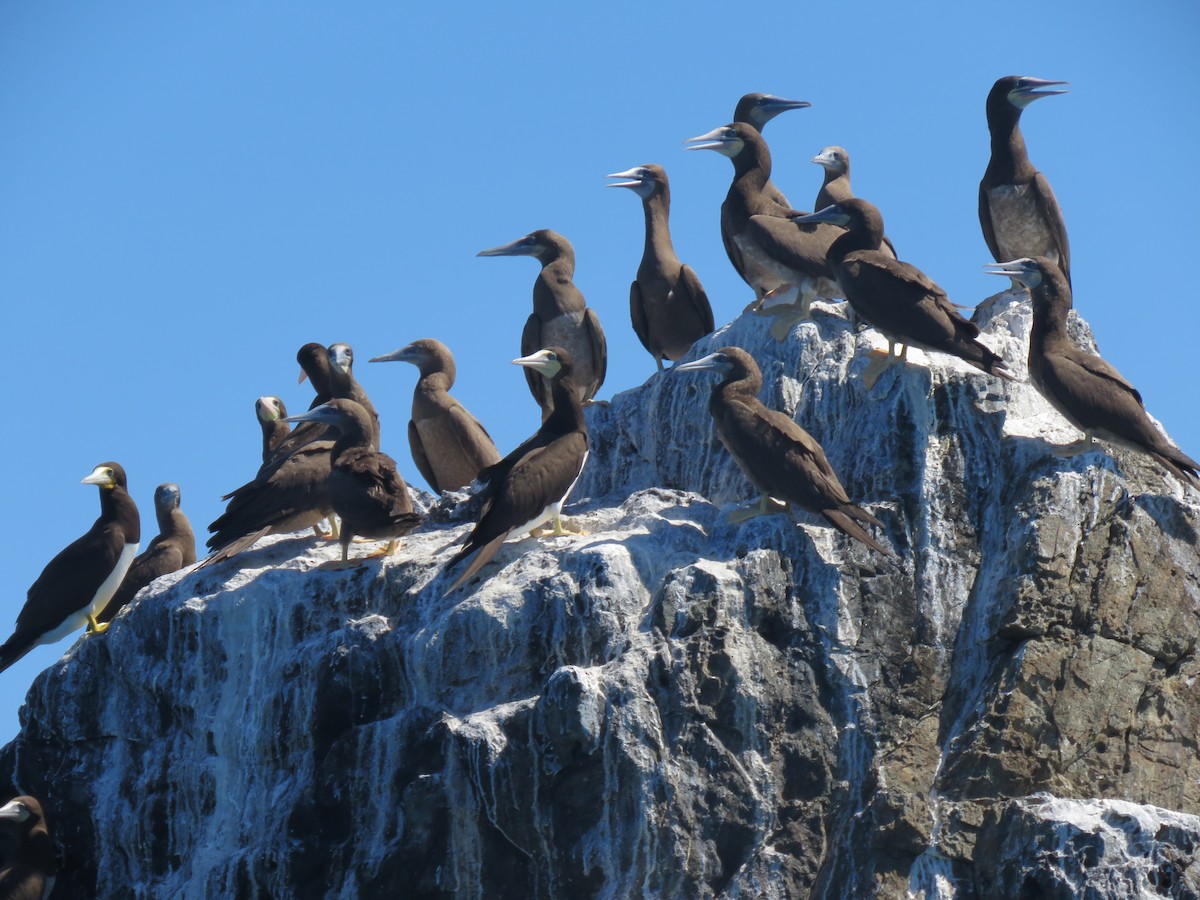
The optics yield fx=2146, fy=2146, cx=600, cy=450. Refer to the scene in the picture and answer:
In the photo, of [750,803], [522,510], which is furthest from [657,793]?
[522,510]

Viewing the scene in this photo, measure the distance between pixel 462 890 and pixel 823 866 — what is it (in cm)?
245

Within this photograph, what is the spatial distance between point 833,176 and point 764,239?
3.72 meters

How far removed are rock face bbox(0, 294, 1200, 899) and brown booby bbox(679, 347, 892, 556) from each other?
37cm

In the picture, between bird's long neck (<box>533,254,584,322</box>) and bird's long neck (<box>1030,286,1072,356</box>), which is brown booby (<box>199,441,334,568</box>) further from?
bird's long neck (<box>1030,286,1072,356</box>)

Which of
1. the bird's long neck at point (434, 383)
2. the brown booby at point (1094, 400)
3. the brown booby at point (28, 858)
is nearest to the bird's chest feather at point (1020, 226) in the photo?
the brown booby at point (1094, 400)

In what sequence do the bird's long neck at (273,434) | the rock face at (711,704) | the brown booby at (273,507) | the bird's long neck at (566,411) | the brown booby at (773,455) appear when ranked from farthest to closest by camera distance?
the bird's long neck at (273,434) < the brown booby at (273,507) < the bird's long neck at (566,411) < the brown booby at (773,455) < the rock face at (711,704)

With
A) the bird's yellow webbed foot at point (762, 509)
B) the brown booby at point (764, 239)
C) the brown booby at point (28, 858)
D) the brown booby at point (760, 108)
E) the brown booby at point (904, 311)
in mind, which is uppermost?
the brown booby at point (760, 108)

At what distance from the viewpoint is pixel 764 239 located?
1845 cm

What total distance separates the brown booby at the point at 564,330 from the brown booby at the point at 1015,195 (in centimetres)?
392

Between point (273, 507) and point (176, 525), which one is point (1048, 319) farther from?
point (176, 525)

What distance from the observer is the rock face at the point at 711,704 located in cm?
1410

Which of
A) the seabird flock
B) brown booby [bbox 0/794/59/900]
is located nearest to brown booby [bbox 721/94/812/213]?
the seabird flock

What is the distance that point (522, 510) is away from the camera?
1573 cm

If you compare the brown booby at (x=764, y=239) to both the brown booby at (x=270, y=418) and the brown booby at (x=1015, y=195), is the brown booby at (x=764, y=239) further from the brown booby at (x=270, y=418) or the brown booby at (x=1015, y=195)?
the brown booby at (x=270, y=418)
